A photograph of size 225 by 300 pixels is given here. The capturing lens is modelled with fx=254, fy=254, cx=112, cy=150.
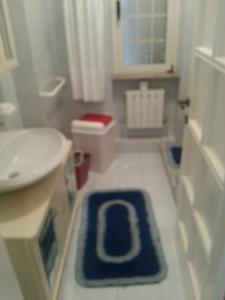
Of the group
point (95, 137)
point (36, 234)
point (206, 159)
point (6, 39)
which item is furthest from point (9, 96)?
point (206, 159)

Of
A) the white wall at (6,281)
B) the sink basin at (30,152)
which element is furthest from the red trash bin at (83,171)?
the white wall at (6,281)

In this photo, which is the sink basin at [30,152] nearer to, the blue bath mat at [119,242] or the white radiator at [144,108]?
the blue bath mat at [119,242]

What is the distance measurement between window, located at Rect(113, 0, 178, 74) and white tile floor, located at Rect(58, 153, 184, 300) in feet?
3.13

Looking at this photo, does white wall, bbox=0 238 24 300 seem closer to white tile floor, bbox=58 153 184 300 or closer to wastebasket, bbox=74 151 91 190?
white tile floor, bbox=58 153 184 300

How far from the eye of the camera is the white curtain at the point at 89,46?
2068 millimetres

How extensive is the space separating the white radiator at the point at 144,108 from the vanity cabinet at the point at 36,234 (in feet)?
4.32

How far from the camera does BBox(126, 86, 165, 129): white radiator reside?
8.25 feet

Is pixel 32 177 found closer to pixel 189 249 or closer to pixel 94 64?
pixel 189 249

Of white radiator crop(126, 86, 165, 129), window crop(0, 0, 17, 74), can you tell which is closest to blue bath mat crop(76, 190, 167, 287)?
white radiator crop(126, 86, 165, 129)

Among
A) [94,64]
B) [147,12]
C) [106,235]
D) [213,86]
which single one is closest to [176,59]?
A: [147,12]

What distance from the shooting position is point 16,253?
3.44 feet

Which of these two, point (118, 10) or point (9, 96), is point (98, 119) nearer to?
point (9, 96)

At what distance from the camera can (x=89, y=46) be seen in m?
2.18

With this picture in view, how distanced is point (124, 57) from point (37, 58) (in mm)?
965
